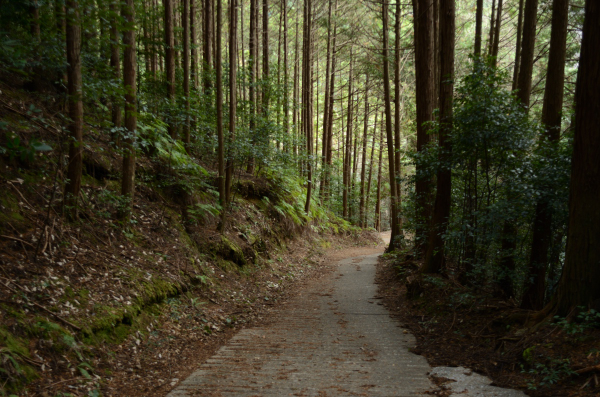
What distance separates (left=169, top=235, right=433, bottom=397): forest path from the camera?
4133mm

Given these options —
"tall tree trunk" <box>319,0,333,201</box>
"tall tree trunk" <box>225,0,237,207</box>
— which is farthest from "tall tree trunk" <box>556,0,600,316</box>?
"tall tree trunk" <box>319,0,333,201</box>

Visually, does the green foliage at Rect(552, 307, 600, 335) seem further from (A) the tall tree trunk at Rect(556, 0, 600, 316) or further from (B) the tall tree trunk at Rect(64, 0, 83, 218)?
(B) the tall tree trunk at Rect(64, 0, 83, 218)

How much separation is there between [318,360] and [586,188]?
13.3 ft

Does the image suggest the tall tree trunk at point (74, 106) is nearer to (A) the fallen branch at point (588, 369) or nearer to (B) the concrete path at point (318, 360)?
(B) the concrete path at point (318, 360)

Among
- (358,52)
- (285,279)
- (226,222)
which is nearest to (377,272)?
(285,279)

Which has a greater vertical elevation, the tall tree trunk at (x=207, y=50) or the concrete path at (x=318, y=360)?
the tall tree trunk at (x=207, y=50)

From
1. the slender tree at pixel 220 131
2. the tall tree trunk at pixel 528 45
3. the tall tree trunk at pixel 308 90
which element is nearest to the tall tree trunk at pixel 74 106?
the slender tree at pixel 220 131

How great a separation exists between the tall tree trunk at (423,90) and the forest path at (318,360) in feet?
9.83

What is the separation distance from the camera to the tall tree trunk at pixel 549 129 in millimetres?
5605

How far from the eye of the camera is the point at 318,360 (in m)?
5.02

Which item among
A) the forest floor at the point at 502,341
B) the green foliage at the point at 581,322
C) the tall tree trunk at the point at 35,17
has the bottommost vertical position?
the forest floor at the point at 502,341

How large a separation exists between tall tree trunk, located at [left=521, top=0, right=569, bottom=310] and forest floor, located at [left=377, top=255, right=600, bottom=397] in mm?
513

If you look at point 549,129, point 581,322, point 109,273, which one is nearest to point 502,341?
point 581,322

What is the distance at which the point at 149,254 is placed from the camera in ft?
23.7
